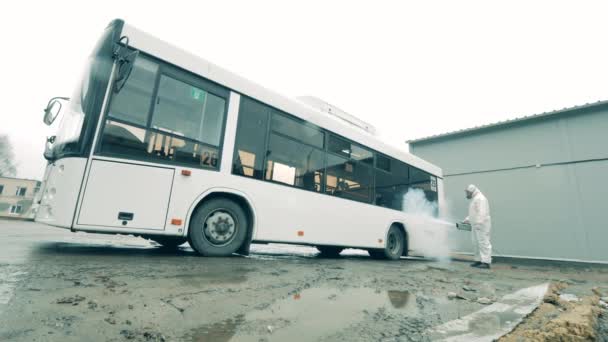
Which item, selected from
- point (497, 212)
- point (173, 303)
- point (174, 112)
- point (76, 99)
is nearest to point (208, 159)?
point (174, 112)

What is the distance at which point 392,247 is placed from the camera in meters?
7.56

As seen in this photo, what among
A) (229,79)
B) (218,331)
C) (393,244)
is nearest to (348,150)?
(393,244)

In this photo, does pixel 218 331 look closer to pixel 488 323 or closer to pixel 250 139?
pixel 488 323

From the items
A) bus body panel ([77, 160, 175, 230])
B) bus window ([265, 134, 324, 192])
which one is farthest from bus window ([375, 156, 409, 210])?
bus body panel ([77, 160, 175, 230])

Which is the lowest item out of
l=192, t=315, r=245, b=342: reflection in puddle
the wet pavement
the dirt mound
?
l=192, t=315, r=245, b=342: reflection in puddle

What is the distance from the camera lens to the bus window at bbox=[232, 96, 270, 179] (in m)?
4.52

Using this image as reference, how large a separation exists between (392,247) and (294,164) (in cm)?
390

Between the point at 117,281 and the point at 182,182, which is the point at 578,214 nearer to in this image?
the point at 182,182

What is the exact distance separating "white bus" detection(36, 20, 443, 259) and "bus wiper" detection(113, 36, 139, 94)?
0.01 m

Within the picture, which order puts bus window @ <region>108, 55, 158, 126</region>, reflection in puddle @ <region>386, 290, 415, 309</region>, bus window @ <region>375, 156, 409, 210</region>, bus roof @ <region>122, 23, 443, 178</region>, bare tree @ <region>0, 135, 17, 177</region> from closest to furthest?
reflection in puddle @ <region>386, 290, 415, 309</region> < bus window @ <region>108, 55, 158, 126</region> < bus roof @ <region>122, 23, 443, 178</region> < bus window @ <region>375, 156, 409, 210</region> < bare tree @ <region>0, 135, 17, 177</region>

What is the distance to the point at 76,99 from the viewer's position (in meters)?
4.09

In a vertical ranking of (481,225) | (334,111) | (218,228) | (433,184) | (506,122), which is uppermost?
(506,122)

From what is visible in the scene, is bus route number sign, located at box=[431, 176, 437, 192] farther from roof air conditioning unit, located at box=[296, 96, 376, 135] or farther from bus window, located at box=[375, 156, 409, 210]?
roof air conditioning unit, located at box=[296, 96, 376, 135]

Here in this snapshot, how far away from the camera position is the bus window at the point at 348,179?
19.8 ft
